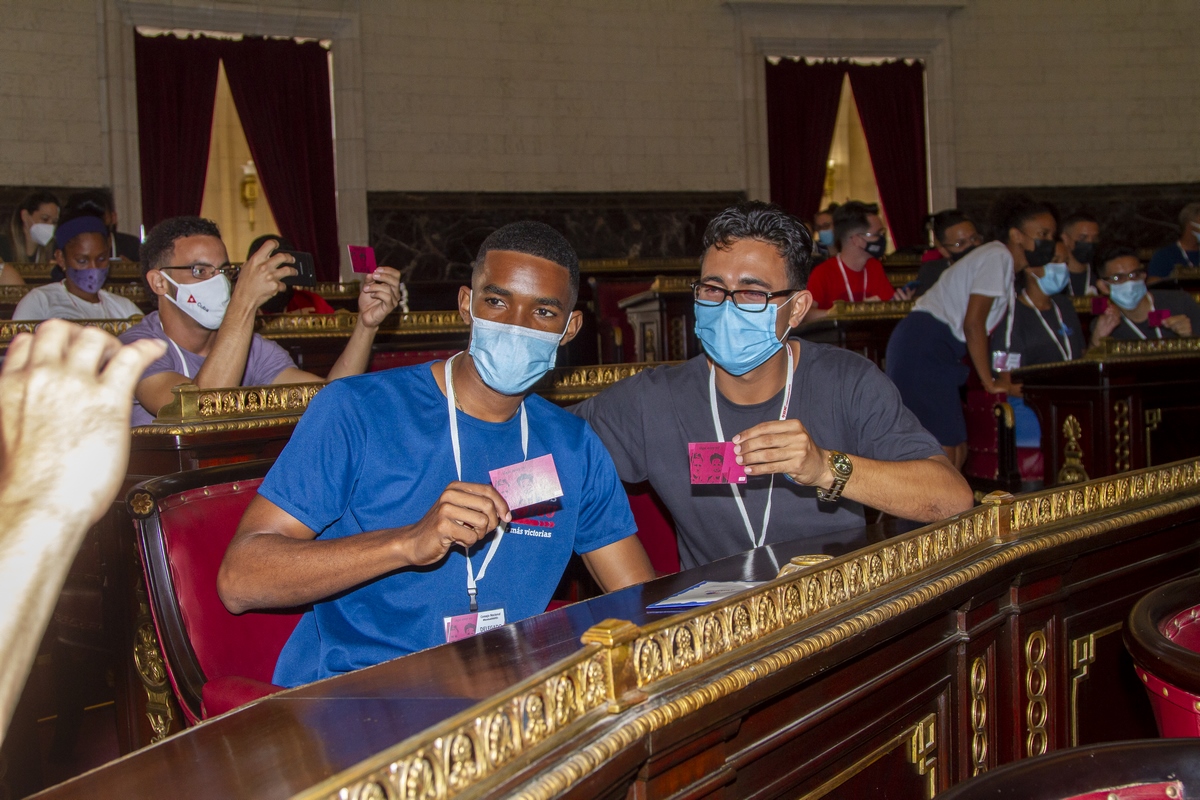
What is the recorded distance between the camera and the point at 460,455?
1.82 metres

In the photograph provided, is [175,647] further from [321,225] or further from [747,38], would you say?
[747,38]

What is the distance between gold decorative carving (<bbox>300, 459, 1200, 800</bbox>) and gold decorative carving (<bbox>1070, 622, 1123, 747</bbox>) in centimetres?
11

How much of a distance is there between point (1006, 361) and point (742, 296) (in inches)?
116

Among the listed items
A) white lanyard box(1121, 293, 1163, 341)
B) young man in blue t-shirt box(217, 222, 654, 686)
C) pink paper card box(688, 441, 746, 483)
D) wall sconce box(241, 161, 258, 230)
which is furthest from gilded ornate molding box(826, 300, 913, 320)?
wall sconce box(241, 161, 258, 230)

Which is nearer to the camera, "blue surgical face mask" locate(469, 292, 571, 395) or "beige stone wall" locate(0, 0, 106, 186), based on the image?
"blue surgical face mask" locate(469, 292, 571, 395)

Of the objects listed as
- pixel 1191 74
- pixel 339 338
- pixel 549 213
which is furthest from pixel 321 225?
pixel 1191 74

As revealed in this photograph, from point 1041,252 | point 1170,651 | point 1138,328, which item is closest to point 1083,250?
point 1138,328

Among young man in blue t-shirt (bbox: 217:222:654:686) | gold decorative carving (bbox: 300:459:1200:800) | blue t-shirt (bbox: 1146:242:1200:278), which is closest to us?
gold decorative carving (bbox: 300:459:1200:800)

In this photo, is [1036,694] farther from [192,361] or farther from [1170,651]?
[192,361]

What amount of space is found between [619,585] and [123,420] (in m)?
1.45

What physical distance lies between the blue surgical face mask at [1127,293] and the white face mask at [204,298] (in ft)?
13.8

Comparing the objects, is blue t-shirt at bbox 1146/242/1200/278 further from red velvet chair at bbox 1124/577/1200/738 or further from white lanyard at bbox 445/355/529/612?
white lanyard at bbox 445/355/529/612

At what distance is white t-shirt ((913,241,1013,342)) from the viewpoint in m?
4.56

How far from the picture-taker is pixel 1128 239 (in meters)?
11.1
